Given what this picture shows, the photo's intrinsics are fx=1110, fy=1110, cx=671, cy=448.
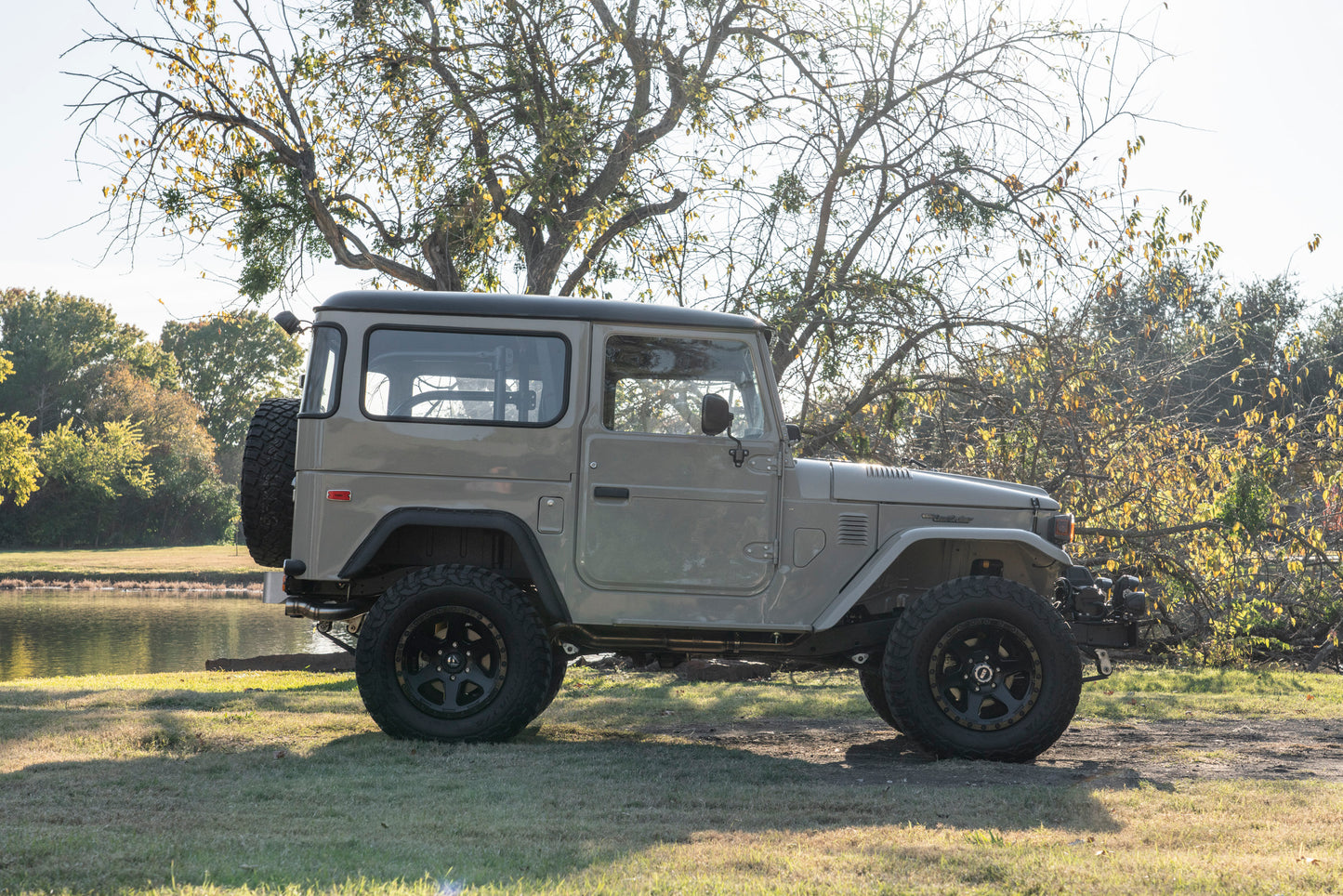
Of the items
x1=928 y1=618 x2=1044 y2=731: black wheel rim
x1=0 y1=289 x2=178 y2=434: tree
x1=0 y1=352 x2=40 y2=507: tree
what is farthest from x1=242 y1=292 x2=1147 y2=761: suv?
x1=0 y1=289 x2=178 y2=434: tree

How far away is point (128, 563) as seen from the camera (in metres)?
49.7

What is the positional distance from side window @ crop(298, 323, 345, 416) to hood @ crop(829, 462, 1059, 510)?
2.88 m

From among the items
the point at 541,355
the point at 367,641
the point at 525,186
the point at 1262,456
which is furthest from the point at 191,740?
the point at 1262,456

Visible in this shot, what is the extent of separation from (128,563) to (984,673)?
50823mm

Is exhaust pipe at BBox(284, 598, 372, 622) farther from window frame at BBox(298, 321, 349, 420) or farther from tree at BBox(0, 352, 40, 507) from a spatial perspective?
tree at BBox(0, 352, 40, 507)

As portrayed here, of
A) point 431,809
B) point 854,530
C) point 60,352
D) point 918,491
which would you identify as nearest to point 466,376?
point 854,530

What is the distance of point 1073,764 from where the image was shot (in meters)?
6.14

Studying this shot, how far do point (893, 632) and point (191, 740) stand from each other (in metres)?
3.98

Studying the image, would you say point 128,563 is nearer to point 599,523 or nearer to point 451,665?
point 451,665

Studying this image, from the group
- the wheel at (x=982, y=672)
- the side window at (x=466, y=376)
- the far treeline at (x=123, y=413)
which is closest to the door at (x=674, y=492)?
the side window at (x=466, y=376)

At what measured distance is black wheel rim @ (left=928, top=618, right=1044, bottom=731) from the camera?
6.15m

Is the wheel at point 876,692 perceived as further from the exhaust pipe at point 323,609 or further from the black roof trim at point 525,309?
the exhaust pipe at point 323,609

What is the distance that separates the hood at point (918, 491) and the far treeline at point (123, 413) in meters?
53.5

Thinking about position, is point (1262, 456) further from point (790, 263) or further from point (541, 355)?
point (541, 355)
